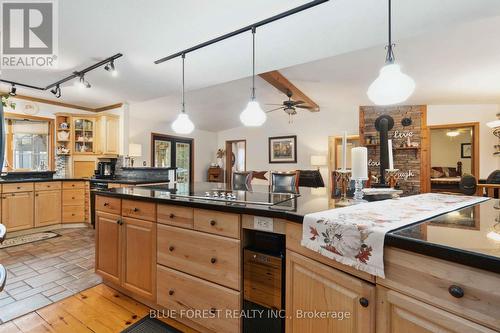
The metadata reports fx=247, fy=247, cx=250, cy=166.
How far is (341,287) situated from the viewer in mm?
994

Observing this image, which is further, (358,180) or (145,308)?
(145,308)

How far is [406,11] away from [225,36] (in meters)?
1.46

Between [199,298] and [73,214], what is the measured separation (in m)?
3.96

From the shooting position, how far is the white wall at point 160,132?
5.61 meters

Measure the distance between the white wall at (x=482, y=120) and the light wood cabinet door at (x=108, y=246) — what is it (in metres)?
6.03

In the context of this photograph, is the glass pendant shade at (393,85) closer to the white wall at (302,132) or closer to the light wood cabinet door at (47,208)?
the light wood cabinet door at (47,208)

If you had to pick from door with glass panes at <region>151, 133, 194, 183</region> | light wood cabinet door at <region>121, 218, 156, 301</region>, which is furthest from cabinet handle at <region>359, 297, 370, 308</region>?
door with glass panes at <region>151, 133, 194, 183</region>

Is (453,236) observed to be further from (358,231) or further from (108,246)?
(108,246)

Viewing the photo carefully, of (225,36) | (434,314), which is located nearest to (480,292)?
(434,314)

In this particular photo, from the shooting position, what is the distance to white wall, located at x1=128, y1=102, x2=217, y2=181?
18.4 ft

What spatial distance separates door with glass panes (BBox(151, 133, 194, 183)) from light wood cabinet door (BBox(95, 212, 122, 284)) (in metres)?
4.29

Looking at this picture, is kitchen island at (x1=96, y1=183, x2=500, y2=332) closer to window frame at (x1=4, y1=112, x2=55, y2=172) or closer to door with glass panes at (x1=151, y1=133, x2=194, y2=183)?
window frame at (x1=4, y1=112, x2=55, y2=172)

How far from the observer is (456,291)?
698 mm

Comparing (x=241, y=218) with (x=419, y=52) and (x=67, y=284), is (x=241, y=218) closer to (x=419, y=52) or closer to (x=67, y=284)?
(x=67, y=284)
